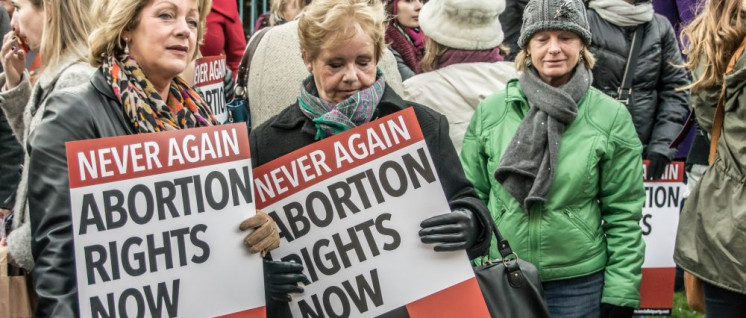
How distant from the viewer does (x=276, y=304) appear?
Result: 11.1 feet

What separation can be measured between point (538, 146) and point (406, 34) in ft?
7.21

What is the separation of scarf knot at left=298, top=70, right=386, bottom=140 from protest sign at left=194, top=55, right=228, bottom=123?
2.29 meters

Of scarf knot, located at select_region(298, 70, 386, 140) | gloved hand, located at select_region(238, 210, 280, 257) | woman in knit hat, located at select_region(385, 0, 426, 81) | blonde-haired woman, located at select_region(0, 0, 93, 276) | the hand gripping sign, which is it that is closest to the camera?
gloved hand, located at select_region(238, 210, 280, 257)

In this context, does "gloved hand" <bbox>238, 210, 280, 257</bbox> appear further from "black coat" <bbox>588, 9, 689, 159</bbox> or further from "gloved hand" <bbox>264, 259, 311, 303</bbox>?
"black coat" <bbox>588, 9, 689, 159</bbox>

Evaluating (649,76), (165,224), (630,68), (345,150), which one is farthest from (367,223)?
(649,76)

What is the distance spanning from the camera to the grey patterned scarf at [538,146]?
14.8 ft

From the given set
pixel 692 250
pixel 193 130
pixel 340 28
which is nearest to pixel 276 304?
pixel 193 130

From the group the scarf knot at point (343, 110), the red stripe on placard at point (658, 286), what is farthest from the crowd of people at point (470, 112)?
the red stripe on placard at point (658, 286)

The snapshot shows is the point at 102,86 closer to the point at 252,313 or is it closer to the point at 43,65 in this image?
the point at 252,313

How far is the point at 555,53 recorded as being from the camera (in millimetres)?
4664

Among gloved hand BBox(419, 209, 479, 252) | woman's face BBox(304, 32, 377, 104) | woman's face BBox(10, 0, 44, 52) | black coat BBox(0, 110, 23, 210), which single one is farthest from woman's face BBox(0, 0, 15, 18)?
gloved hand BBox(419, 209, 479, 252)

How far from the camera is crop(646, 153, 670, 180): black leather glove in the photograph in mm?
6250

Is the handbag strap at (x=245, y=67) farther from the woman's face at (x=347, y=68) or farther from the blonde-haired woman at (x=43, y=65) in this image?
the woman's face at (x=347, y=68)

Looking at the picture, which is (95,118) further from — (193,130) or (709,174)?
(709,174)
